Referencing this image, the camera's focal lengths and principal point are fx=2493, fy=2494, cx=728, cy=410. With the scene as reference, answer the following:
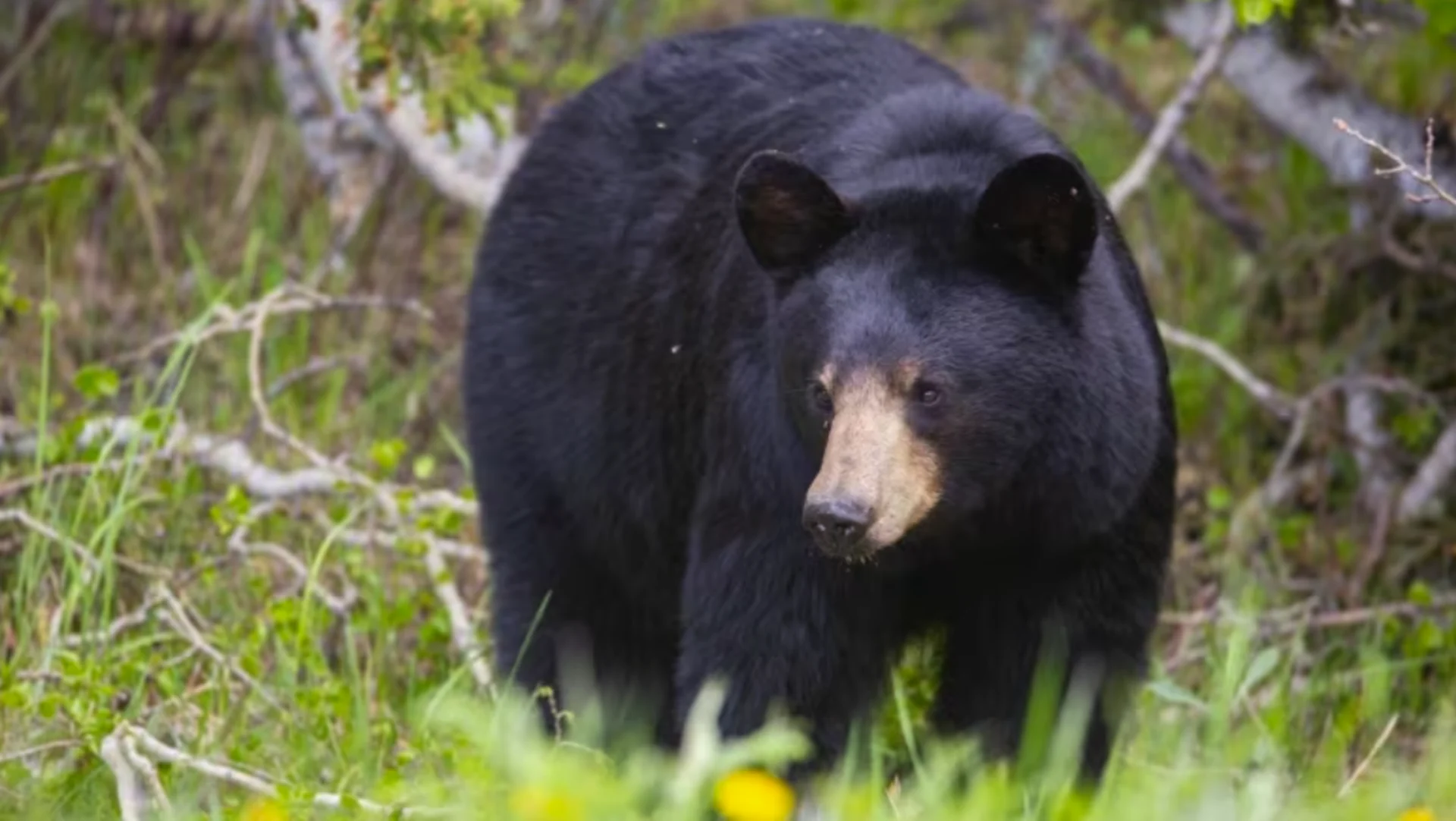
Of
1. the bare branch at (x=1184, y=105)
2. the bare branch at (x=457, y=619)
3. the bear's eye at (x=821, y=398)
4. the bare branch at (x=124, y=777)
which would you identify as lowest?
the bare branch at (x=457, y=619)

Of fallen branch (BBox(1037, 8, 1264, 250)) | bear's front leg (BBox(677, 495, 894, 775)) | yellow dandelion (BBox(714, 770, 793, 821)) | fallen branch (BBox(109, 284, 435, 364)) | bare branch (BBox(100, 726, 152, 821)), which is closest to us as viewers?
yellow dandelion (BBox(714, 770, 793, 821))

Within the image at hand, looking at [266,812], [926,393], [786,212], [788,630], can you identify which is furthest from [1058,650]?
[266,812]

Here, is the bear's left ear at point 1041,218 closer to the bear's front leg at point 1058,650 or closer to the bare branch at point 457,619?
the bear's front leg at point 1058,650

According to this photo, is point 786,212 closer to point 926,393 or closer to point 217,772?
point 926,393

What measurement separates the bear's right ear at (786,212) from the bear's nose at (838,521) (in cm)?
52

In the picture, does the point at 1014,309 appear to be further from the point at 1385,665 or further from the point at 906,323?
the point at 1385,665

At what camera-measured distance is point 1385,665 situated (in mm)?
4918

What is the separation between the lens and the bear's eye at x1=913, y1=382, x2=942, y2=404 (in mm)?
3791

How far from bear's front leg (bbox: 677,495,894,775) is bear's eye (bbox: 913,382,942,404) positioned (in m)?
0.32

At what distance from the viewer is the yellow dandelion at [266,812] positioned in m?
3.02

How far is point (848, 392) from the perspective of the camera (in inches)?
148

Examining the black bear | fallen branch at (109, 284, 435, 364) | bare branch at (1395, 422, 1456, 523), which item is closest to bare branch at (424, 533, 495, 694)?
the black bear

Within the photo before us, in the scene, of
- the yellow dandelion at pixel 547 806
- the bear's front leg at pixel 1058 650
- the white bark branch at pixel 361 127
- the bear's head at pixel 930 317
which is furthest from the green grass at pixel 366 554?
the bear's head at pixel 930 317

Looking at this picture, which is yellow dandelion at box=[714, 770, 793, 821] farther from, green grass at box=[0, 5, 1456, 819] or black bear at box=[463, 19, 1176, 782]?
black bear at box=[463, 19, 1176, 782]
